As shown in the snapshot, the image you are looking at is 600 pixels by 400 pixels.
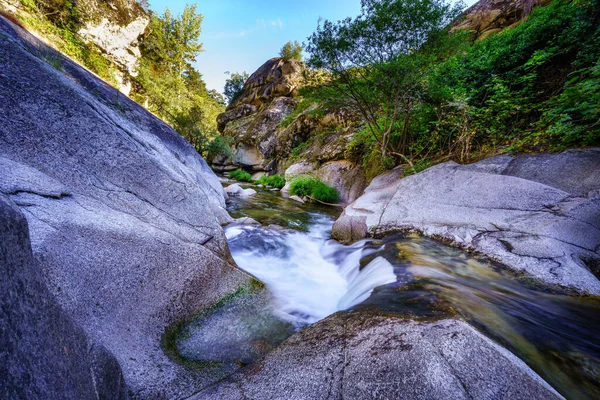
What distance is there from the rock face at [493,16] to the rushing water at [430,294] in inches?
551

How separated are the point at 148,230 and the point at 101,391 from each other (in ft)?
4.21

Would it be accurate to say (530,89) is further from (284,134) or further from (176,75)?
(176,75)

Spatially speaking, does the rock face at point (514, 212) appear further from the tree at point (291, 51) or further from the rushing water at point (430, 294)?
the tree at point (291, 51)

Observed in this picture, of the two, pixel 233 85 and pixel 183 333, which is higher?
pixel 233 85

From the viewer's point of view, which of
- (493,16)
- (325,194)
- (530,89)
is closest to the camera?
(530,89)

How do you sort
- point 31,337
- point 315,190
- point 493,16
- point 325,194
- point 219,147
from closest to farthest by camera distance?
point 31,337 → point 325,194 → point 315,190 → point 493,16 → point 219,147

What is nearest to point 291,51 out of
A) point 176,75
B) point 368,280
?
point 176,75

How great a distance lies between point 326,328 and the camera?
1.58m

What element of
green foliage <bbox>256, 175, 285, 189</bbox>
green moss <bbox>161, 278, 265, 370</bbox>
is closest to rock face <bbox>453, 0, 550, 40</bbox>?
green foliage <bbox>256, 175, 285, 189</bbox>

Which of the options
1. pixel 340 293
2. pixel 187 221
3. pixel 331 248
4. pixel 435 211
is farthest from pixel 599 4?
pixel 187 221

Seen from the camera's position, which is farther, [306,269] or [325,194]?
[325,194]

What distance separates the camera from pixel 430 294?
6.08ft

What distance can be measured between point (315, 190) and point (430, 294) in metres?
7.83

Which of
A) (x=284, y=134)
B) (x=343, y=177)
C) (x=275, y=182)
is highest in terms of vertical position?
(x=284, y=134)
